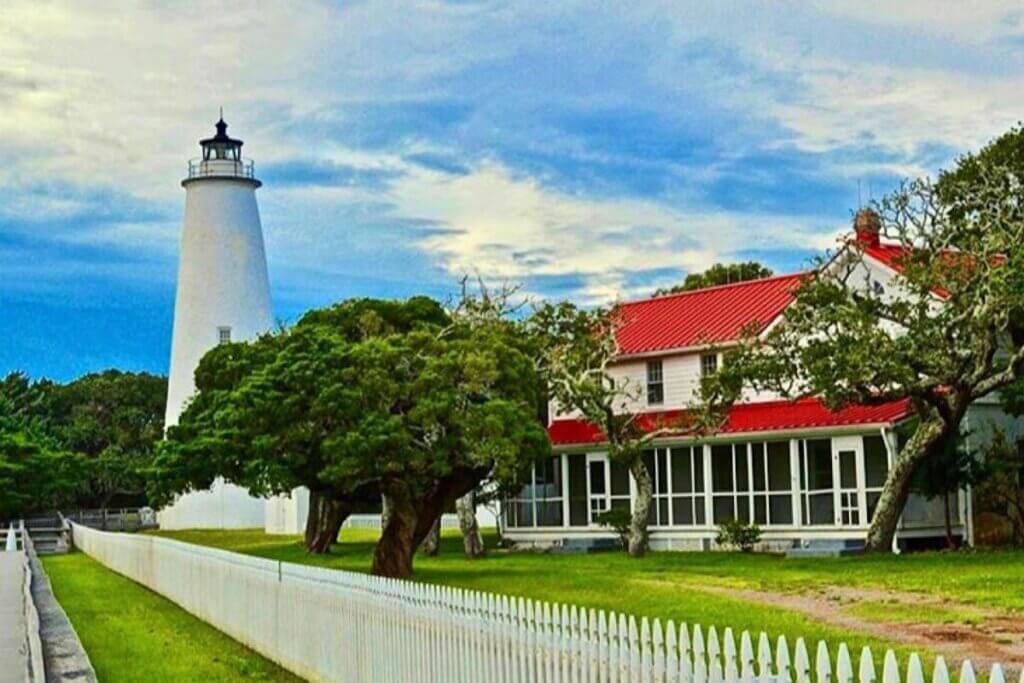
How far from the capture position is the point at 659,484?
35.5 metres

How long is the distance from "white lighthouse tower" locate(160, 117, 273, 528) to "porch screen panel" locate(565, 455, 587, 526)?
65.2 feet

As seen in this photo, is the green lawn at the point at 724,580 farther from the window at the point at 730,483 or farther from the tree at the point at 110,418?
the tree at the point at 110,418

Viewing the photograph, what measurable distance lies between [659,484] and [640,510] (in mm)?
2496

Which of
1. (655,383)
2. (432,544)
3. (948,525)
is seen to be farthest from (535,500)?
(948,525)

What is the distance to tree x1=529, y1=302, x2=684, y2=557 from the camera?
3269cm

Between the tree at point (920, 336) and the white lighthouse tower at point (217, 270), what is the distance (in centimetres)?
2822

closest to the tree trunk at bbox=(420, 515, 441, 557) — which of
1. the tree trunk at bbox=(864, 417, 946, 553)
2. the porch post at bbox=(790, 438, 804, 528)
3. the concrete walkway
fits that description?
the porch post at bbox=(790, 438, 804, 528)

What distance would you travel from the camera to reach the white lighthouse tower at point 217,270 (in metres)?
54.3

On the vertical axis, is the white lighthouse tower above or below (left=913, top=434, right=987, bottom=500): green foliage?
above

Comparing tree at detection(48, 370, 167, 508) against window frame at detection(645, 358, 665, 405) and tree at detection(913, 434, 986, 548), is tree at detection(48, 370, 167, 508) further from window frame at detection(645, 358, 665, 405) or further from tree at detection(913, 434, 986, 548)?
tree at detection(913, 434, 986, 548)

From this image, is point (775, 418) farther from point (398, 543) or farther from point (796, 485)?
point (398, 543)

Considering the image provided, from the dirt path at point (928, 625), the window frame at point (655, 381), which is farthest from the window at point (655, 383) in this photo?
the dirt path at point (928, 625)

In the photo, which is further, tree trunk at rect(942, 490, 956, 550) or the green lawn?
tree trunk at rect(942, 490, 956, 550)

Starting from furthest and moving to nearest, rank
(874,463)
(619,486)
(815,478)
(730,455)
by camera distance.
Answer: (619,486) < (730,455) < (815,478) < (874,463)
